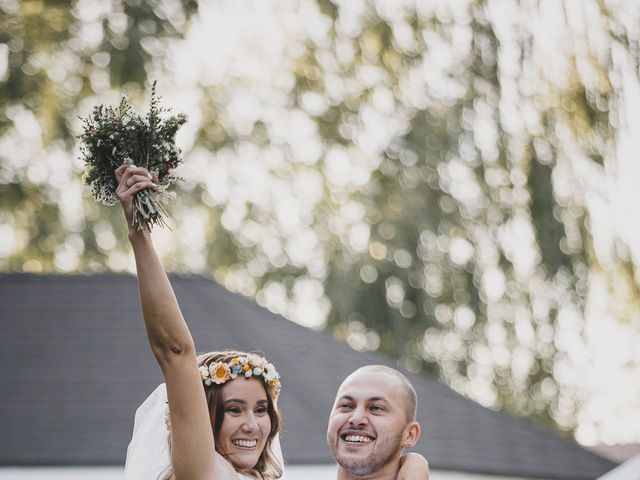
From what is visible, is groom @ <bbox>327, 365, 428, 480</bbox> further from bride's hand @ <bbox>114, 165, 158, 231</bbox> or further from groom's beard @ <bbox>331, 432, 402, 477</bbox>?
bride's hand @ <bbox>114, 165, 158, 231</bbox>

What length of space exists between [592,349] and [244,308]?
173 inches

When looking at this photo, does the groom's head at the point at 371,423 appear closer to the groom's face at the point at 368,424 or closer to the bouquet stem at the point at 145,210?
the groom's face at the point at 368,424

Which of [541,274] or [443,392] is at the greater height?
[541,274]

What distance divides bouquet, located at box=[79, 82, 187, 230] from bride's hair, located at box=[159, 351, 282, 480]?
744mm

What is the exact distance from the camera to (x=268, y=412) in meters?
4.16

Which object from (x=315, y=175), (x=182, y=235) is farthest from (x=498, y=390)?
(x=182, y=235)

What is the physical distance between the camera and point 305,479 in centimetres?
1121

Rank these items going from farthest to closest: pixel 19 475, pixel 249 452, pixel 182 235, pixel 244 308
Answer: pixel 182 235 < pixel 244 308 < pixel 19 475 < pixel 249 452

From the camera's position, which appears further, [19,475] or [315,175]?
[315,175]

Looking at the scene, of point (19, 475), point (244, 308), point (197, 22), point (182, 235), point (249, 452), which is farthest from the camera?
point (182, 235)

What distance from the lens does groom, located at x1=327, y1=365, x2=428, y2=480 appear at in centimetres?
403

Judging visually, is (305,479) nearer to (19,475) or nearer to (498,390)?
(19,475)

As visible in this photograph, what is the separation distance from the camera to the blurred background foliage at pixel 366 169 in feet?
47.1

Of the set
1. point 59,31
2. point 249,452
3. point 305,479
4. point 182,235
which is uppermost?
point 59,31
